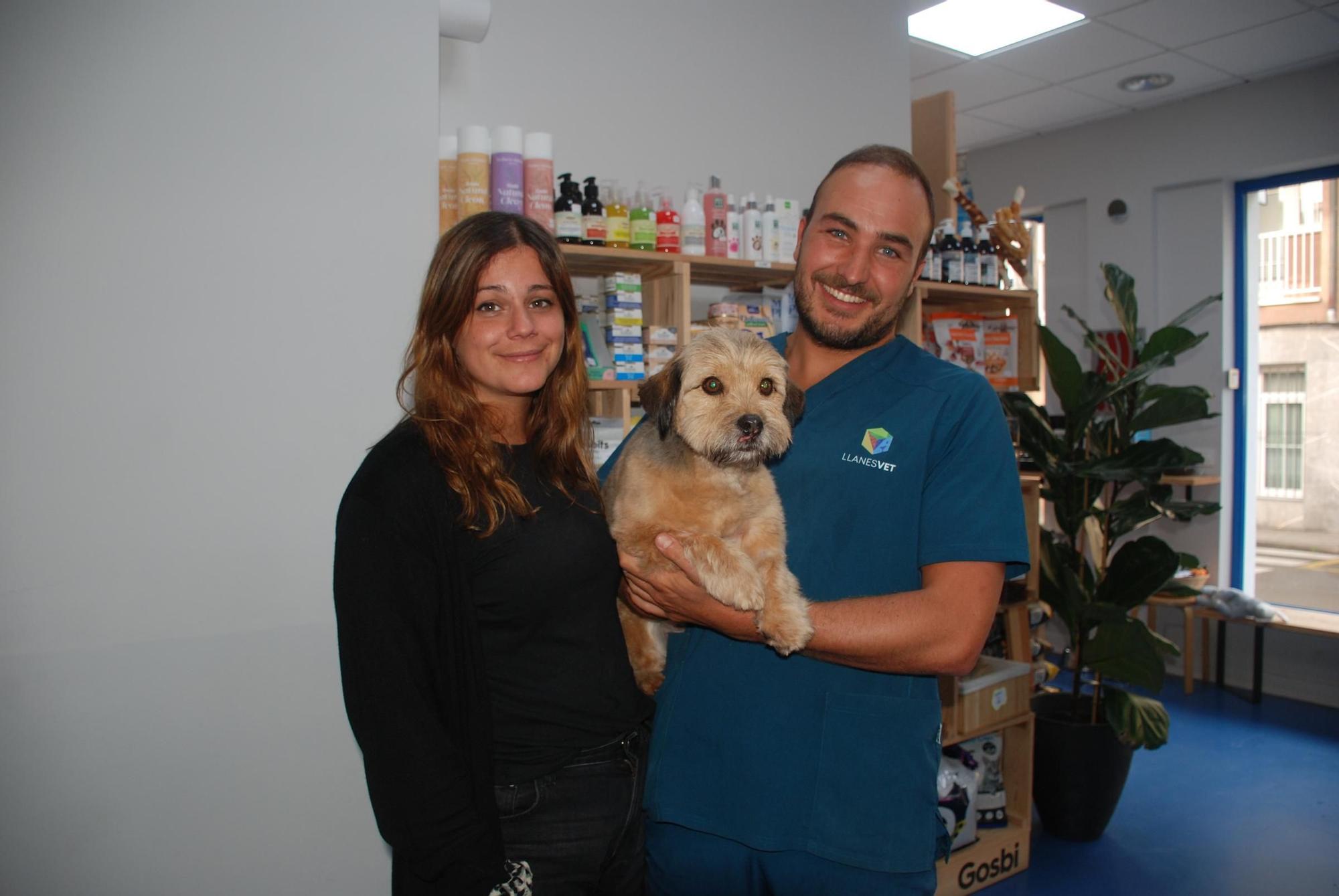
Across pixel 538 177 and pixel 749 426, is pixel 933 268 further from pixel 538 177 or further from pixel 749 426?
pixel 749 426

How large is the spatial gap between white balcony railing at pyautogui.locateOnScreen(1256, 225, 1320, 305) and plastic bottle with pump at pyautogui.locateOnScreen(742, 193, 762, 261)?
6206mm

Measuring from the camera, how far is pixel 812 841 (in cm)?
186

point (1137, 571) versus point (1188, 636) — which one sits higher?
point (1137, 571)

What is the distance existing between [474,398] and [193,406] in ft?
3.71

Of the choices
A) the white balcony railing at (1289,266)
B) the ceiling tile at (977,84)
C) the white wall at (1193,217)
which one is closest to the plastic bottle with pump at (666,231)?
the ceiling tile at (977,84)

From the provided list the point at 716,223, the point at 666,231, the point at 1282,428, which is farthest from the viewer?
the point at 1282,428

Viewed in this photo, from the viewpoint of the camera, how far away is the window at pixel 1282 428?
302 inches

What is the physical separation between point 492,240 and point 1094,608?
12.4 ft

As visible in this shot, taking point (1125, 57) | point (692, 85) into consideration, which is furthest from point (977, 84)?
point (692, 85)

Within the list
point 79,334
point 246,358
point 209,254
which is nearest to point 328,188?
point 209,254

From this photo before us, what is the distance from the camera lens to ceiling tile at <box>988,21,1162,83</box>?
20.8 ft

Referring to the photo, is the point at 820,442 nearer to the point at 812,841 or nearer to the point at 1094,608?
the point at 812,841

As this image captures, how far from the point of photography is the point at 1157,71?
7.09 metres

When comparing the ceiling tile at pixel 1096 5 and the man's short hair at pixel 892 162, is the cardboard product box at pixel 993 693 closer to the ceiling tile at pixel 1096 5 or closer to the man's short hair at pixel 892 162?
the man's short hair at pixel 892 162
